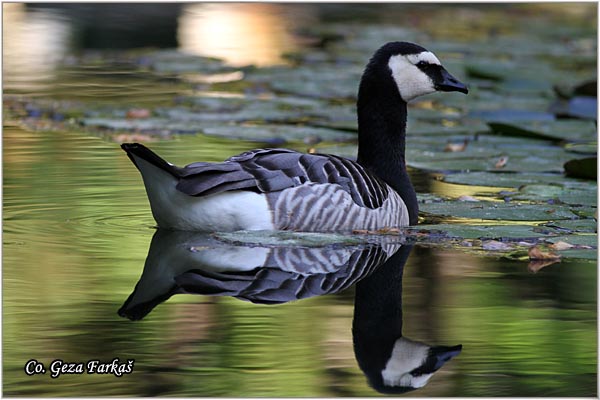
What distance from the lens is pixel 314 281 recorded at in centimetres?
673

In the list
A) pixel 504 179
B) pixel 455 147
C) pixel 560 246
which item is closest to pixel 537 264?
pixel 560 246

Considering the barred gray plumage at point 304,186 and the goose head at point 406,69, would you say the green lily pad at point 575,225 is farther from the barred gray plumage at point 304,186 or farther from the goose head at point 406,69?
the goose head at point 406,69

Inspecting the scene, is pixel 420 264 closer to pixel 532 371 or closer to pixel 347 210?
pixel 347 210

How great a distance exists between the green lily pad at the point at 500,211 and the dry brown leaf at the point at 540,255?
96 cm

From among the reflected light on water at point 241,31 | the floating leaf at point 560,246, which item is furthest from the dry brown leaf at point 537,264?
the reflected light on water at point 241,31

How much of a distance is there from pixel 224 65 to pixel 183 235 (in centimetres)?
960

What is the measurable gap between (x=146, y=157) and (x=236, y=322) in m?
1.63

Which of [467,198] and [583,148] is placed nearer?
[467,198]

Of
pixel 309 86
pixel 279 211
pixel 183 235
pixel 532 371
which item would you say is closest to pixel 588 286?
pixel 532 371

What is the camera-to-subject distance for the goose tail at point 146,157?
22.8 feet

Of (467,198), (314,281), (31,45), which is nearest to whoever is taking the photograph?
(314,281)

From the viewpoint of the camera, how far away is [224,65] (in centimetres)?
1698

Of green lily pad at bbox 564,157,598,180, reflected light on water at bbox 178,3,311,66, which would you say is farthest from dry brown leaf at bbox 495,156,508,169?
reflected light on water at bbox 178,3,311,66

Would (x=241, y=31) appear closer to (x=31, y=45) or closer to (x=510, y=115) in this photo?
(x=31, y=45)
